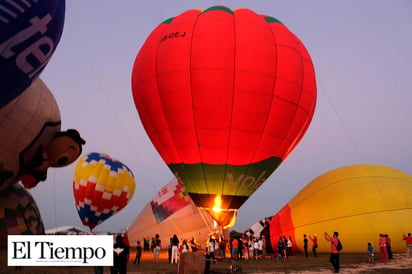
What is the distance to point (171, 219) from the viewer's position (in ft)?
66.2

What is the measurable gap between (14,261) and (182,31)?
846 cm

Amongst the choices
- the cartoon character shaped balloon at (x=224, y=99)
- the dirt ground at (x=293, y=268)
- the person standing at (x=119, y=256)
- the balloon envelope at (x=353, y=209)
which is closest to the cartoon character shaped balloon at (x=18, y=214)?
the dirt ground at (x=293, y=268)

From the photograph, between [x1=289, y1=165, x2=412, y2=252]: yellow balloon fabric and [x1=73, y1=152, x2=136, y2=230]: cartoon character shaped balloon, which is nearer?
[x1=289, y1=165, x2=412, y2=252]: yellow balloon fabric

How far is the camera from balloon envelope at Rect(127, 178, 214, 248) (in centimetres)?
1944

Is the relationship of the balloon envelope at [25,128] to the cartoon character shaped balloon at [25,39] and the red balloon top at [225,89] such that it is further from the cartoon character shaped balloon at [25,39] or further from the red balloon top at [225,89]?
the red balloon top at [225,89]

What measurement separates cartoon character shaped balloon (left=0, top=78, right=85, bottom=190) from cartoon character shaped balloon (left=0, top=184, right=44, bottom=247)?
537 millimetres

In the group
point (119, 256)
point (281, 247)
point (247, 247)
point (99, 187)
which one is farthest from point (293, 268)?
point (99, 187)

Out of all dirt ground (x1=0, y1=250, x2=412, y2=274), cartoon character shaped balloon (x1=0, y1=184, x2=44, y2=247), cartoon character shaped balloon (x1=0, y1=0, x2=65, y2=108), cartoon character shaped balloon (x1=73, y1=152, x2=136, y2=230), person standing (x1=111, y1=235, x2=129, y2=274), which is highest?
cartoon character shaped balloon (x1=0, y1=0, x2=65, y2=108)

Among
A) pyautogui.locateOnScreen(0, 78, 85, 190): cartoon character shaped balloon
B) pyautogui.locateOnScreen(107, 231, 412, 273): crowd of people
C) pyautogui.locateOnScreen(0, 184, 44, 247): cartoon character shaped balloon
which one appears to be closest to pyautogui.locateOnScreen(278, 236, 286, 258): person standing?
pyautogui.locateOnScreen(107, 231, 412, 273): crowd of people

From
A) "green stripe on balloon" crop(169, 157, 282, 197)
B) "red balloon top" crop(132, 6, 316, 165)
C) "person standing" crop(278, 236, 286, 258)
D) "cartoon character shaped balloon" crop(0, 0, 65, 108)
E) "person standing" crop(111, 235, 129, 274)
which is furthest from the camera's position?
"person standing" crop(278, 236, 286, 258)

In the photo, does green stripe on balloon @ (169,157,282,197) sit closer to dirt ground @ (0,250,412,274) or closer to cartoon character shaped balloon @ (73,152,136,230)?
dirt ground @ (0,250,412,274)

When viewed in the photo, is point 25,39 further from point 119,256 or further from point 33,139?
point 33,139

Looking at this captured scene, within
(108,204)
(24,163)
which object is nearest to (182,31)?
(24,163)

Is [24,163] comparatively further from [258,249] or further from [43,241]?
[258,249]
